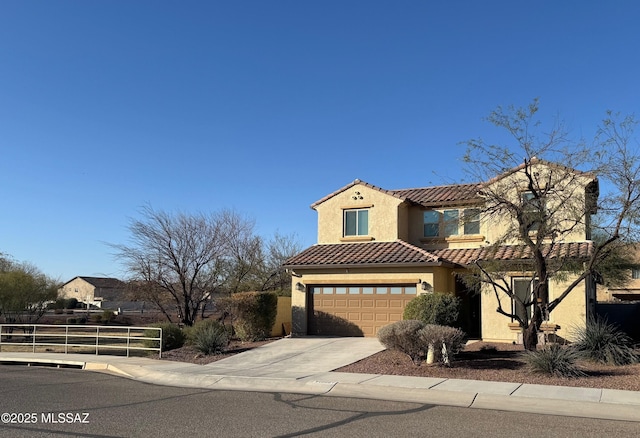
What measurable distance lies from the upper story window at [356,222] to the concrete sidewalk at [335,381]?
5952 millimetres

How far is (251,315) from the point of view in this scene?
847 inches

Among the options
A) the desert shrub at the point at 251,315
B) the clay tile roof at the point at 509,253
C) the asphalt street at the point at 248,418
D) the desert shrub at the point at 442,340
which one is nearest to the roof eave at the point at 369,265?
the clay tile roof at the point at 509,253

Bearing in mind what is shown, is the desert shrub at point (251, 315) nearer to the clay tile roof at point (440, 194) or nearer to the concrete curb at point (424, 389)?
the concrete curb at point (424, 389)

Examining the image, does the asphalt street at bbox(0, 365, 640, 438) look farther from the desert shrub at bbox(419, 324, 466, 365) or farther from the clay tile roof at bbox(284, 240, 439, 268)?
the clay tile roof at bbox(284, 240, 439, 268)

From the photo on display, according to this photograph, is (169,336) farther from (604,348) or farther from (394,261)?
(604,348)

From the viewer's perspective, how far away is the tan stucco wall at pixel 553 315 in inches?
762

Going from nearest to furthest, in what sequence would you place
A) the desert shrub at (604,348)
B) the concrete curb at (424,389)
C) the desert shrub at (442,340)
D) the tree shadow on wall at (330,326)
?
1. the concrete curb at (424,389)
2. the desert shrub at (604,348)
3. the desert shrub at (442,340)
4. the tree shadow on wall at (330,326)

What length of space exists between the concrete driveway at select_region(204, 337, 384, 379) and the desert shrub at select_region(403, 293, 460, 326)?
1643 mm

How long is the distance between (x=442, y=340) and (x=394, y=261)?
7.05 meters

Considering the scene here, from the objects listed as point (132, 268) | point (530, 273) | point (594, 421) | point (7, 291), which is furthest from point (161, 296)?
point (594, 421)

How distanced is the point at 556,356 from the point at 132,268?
67.1 feet

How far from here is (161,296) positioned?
27.4 m

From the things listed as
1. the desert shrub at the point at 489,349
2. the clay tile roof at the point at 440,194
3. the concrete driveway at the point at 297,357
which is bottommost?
the concrete driveway at the point at 297,357

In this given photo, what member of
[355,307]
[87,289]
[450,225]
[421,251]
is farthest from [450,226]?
[87,289]
